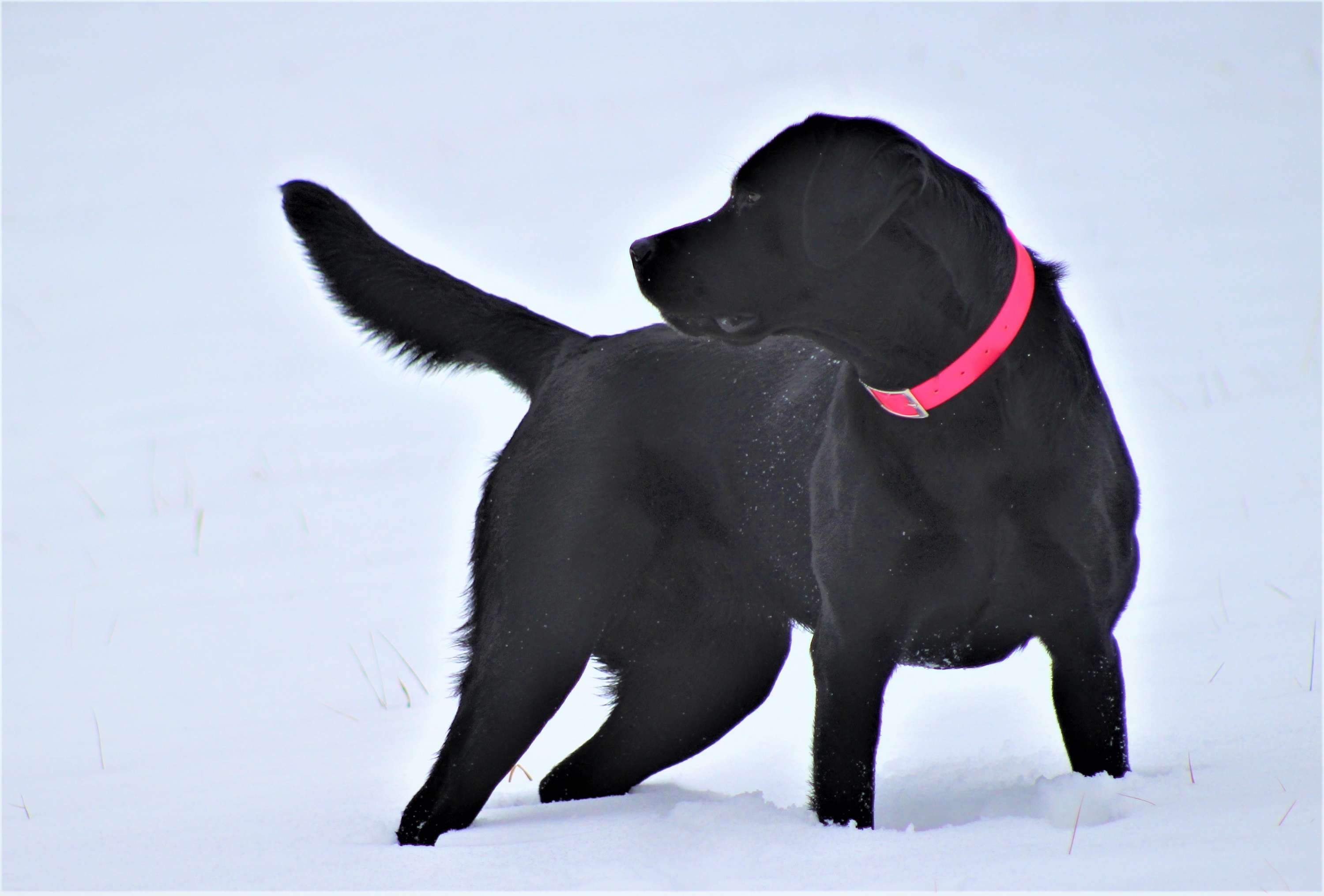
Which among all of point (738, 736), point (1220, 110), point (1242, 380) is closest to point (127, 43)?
point (1220, 110)

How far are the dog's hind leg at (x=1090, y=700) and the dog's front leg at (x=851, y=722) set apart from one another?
1.15 feet

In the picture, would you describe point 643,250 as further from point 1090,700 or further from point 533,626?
point 1090,700

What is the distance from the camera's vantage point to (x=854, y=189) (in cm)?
234

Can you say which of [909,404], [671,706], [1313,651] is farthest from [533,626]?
[1313,651]

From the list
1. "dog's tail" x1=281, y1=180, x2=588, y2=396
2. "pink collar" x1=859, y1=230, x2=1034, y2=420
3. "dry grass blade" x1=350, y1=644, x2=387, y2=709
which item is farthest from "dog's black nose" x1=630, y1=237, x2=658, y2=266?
"dry grass blade" x1=350, y1=644, x2=387, y2=709

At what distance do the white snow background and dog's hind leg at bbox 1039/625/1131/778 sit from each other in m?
0.07

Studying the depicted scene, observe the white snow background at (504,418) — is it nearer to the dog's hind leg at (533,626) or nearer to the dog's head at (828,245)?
the dog's hind leg at (533,626)

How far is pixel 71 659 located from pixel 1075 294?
19.7 ft

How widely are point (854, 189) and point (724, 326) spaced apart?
362 mm

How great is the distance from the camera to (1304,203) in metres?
9.25

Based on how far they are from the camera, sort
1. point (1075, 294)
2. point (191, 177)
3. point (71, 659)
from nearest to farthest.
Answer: point (71, 659) < point (1075, 294) < point (191, 177)

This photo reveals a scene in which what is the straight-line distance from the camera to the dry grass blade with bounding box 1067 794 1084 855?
84.3 inches

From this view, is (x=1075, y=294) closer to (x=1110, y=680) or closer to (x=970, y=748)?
(x=970, y=748)

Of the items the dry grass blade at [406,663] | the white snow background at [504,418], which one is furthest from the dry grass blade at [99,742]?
the dry grass blade at [406,663]
